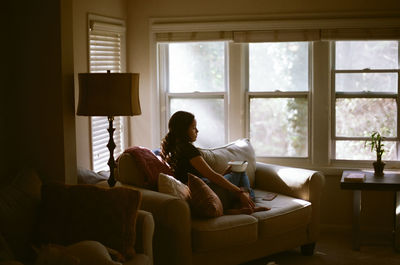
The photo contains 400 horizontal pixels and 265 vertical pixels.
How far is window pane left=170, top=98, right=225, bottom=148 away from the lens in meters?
5.49

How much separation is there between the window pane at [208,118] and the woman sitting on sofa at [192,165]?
3.72 ft

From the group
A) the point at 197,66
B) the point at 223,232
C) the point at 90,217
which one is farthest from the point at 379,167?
the point at 90,217

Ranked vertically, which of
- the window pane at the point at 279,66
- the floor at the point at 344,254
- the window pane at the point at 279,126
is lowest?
the floor at the point at 344,254

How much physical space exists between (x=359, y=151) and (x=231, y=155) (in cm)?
130

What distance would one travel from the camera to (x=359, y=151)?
5.31 m

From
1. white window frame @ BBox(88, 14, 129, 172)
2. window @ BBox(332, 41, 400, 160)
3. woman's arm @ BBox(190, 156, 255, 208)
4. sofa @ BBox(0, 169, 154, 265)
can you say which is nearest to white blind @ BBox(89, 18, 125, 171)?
white window frame @ BBox(88, 14, 129, 172)

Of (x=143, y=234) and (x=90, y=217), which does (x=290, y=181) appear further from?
(x=90, y=217)

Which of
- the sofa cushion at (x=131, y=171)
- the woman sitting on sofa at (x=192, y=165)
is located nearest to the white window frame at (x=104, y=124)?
the sofa cushion at (x=131, y=171)

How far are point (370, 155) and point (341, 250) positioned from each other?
1.01 metres

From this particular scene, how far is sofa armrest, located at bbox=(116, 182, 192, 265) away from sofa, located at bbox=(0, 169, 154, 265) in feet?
1.41

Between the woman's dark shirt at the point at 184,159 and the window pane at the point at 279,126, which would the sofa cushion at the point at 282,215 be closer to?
the woman's dark shirt at the point at 184,159

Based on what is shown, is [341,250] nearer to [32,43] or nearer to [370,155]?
[370,155]

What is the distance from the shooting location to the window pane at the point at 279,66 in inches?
208

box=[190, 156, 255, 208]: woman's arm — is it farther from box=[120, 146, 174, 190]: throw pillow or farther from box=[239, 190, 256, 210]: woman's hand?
box=[120, 146, 174, 190]: throw pillow
